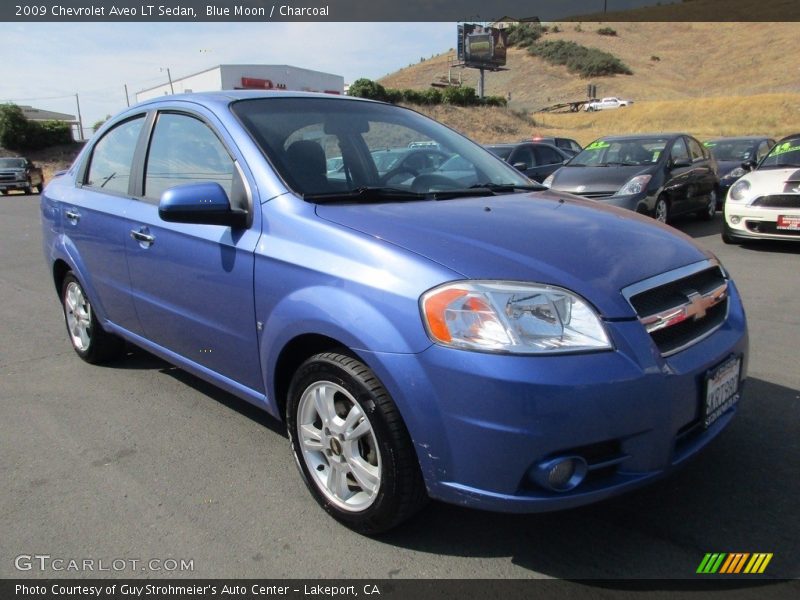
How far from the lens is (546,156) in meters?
15.0

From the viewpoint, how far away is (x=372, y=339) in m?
2.30

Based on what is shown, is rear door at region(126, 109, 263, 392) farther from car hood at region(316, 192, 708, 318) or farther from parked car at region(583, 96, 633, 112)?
parked car at region(583, 96, 633, 112)

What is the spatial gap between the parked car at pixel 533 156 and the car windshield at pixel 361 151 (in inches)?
385

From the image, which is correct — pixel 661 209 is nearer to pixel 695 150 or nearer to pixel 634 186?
pixel 634 186

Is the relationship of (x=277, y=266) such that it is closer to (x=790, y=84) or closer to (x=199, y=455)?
(x=199, y=455)

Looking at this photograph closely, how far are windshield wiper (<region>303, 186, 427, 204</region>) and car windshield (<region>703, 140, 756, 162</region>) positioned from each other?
12955 millimetres

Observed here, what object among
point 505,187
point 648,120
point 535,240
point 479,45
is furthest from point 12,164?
point 648,120

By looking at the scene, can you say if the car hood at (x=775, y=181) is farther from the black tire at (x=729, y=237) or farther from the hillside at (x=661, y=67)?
the hillside at (x=661, y=67)

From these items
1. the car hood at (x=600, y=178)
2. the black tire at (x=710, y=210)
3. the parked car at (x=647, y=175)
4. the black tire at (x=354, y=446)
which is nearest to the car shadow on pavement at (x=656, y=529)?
the black tire at (x=354, y=446)

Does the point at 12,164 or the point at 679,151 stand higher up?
the point at 12,164

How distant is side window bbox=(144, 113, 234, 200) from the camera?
3211 mm

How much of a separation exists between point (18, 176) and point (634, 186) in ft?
83.5

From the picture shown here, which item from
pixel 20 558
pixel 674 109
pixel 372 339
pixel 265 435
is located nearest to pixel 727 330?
pixel 372 339

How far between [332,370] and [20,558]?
57.3 inches
